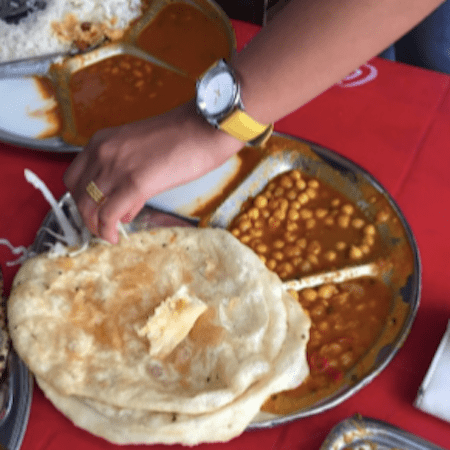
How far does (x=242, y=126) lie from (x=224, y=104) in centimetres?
8

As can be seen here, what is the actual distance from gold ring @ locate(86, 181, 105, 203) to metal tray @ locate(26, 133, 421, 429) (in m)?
0.23

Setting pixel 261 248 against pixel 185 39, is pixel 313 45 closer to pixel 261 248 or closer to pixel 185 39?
pixel 261 248

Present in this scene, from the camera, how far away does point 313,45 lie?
1.22 meters

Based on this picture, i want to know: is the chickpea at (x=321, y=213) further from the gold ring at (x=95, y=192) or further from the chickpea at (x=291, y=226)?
the gold ring at (x=95, y=192)

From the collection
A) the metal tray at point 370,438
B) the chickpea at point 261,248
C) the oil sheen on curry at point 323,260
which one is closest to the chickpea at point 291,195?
the oil sheen on curry at point 323,260

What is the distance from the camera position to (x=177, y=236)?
147cm

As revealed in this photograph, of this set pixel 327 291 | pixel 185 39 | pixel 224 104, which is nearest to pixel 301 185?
pixel 327 291

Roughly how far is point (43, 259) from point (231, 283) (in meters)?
0.56

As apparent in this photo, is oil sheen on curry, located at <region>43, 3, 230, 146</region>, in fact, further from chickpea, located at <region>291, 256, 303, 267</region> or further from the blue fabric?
the blue fabric

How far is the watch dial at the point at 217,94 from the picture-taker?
1258 mm

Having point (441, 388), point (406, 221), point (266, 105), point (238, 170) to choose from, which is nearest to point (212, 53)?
point (238, 170)

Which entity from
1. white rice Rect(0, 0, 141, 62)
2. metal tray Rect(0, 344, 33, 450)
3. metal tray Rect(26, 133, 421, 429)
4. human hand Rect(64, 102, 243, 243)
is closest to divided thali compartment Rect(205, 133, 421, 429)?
metal tray Rect(26, 133, 421, 429)

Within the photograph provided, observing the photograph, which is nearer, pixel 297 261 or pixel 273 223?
pixel 297 261

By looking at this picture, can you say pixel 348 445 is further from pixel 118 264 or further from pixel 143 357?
pixel 118 264
